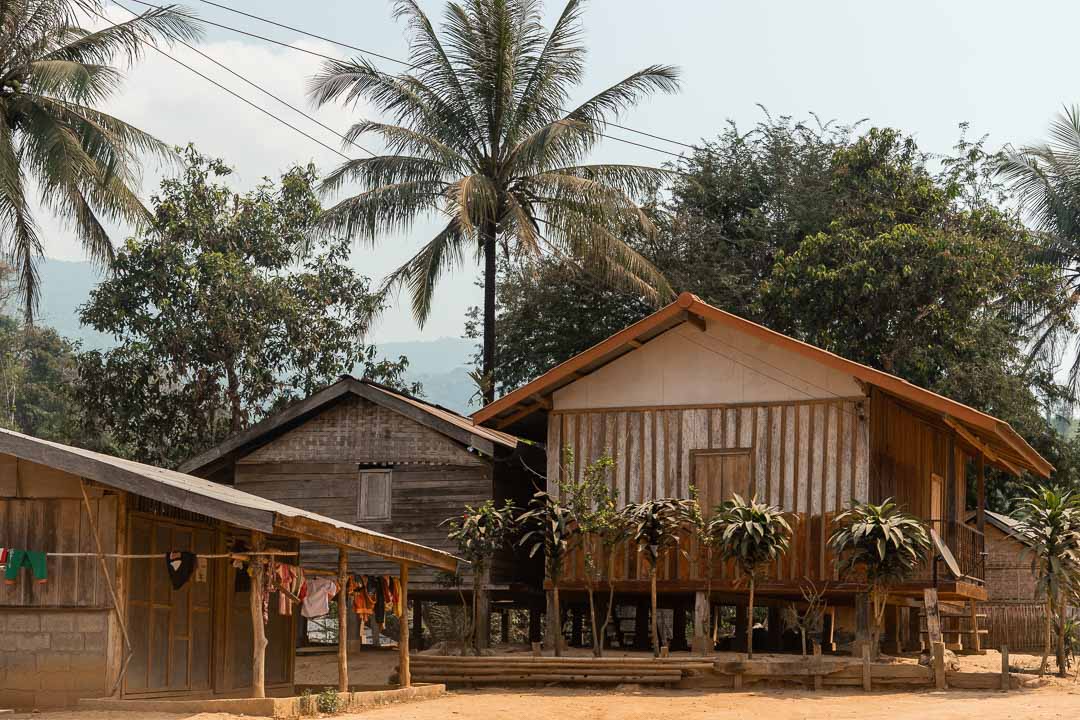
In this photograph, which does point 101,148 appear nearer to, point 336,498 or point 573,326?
point 336,498

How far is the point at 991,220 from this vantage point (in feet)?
110

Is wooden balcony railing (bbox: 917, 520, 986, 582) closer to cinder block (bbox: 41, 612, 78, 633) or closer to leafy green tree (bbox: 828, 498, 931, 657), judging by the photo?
leafy green tree (bbox: 828, 498, 931, 657)

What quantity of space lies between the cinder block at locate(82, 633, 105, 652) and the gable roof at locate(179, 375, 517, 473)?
10.3 meters

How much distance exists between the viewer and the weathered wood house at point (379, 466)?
25.6m

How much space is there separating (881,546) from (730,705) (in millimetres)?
3218

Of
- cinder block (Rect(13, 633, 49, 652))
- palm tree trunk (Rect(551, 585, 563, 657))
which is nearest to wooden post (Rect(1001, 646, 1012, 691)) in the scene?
palm tree trunk (Rect(551, 585, 563, 657))

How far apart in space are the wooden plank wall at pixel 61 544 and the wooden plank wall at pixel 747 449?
371 inches

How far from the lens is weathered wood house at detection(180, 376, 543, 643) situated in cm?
2562

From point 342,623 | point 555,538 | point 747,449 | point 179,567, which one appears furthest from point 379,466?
point 179,567

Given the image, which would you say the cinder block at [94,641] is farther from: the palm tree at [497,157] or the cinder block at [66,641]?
the palm tree at [497,157]

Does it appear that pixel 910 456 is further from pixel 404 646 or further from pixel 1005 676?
pixel 404 646

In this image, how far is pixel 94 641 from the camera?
15.5m

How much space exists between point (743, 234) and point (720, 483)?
1474 cm

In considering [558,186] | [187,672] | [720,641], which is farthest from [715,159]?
[187,672]
